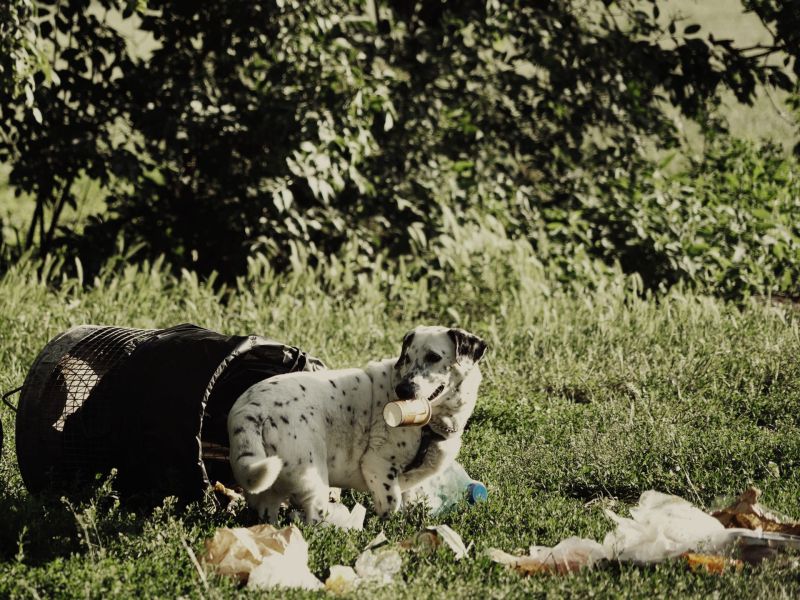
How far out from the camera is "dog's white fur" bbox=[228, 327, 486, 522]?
4.67 meters

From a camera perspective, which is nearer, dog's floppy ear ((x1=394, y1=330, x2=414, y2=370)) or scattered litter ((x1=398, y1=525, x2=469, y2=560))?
scattered litter ((x1=398, y1=525, x2=469, y2=560))

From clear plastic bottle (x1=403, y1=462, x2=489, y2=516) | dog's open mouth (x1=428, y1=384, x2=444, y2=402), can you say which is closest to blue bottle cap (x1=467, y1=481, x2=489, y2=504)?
clear plastic bottle (x1=403, y1=462, x2=489, y2=516)

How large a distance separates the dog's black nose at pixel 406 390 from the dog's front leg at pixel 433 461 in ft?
1.03

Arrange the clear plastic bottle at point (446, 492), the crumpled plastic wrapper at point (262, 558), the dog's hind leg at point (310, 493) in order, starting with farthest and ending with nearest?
1. the clear plastic bottle at point (446, 492)
2. the dog's hind leg at point (310, 493)
3. the crumpled plastic wrapper at point (262, 558)

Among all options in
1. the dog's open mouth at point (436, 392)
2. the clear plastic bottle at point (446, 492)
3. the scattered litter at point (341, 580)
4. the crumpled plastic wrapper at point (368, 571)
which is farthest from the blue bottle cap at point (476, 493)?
the scattered litter at point (341, 580)

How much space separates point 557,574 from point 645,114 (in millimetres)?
7347

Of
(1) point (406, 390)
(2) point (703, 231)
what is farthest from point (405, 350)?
(2) point (703, 231)

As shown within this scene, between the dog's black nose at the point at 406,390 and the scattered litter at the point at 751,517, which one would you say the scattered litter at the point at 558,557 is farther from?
the dog's black nose at the point at 406,390

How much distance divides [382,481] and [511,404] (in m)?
2.10

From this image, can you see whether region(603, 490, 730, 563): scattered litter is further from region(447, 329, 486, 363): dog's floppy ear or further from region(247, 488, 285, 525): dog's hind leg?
region(247, 488, 285, 525): dog's hind leg

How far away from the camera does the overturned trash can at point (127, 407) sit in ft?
15.8

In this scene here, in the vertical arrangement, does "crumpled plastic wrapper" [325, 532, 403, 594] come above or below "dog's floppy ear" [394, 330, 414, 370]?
below

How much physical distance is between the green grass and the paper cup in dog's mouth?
0.50m

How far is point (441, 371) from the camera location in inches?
196
